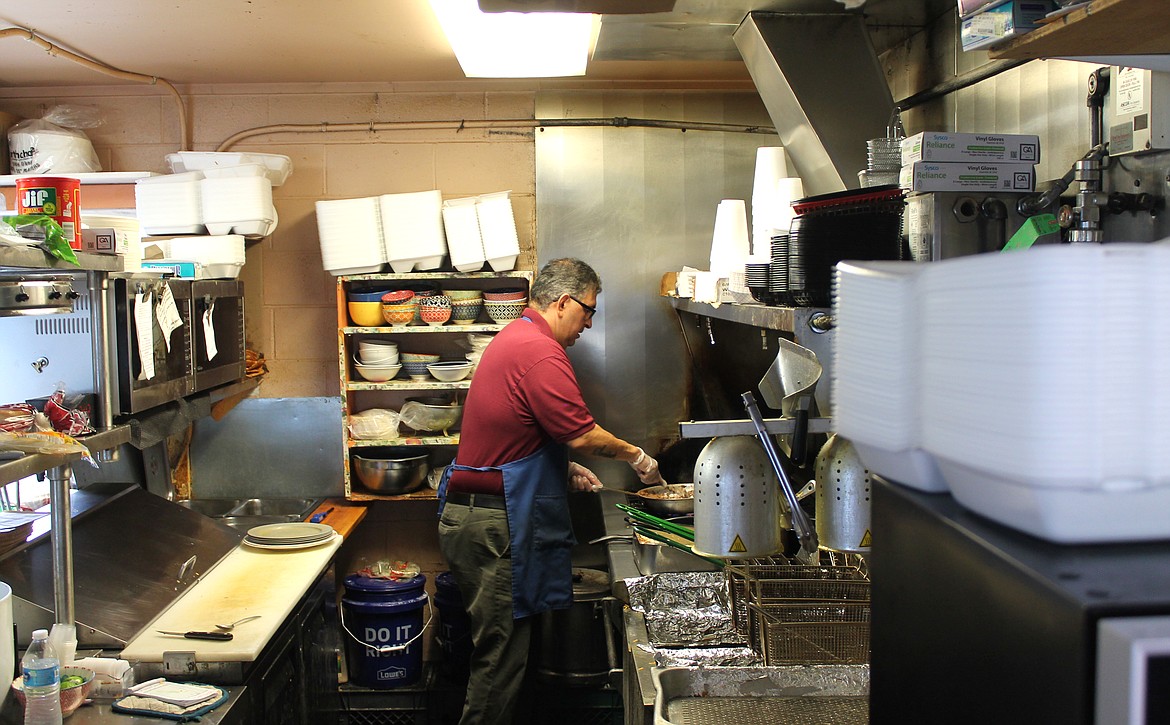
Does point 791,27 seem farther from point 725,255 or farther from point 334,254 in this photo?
point 334,254

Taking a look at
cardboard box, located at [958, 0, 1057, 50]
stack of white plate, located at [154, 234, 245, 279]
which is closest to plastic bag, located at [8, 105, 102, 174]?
stack of white plate, located at [154, 234, 245, 279]

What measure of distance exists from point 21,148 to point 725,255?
3130 mm

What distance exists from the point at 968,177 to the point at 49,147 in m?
3.93

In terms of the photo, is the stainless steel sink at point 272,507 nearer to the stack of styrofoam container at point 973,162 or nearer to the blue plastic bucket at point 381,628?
the blue plastic bucket at point 381,628

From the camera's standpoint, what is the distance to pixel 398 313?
4.23 m

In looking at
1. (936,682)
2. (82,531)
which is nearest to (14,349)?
(82,531)

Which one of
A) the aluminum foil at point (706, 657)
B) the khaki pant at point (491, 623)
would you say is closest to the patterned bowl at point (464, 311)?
the khaki pant at point (491, 623)

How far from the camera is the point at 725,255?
3541 mm

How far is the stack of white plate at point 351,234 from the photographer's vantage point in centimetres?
423

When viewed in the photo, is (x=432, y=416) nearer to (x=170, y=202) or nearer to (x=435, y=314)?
(x=435, y=314)

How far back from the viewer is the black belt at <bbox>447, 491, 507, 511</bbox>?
3.52 metres

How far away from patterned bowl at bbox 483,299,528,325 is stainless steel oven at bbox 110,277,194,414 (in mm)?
1293

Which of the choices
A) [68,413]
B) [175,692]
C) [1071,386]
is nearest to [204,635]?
[175,692]

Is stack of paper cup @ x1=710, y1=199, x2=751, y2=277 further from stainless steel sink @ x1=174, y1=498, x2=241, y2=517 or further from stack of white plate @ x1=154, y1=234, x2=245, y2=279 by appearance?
stainless steel sink @ x1=174, y1=498, x2=241, y2=517
